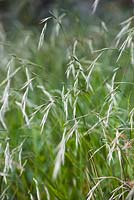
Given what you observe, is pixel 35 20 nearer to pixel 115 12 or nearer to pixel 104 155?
pixel 115 12

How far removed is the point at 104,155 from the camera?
1713 mm

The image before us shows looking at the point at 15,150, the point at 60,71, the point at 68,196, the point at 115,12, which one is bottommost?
the point at 68,196

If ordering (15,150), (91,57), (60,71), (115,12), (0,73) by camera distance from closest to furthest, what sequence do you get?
(15,150) → (0,73) → (91,57) → (60,71) → (115,12)

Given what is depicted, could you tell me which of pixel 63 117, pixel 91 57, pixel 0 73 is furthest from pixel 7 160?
pixel 91 57

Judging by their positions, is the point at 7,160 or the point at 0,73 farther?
the point at 0,73

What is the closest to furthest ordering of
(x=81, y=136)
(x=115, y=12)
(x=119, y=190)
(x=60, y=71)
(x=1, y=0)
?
(x=119, y=190) < (x=81, y=136) < (x=60, y=71) < (x=115, y=12) < (x=1, y=0)

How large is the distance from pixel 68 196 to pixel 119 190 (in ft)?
0.77

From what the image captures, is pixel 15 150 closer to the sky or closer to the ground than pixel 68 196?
closer to the sky

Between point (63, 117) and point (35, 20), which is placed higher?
point (35, 20)

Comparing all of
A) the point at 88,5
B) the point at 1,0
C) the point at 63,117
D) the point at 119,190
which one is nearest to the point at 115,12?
the point at 88,5

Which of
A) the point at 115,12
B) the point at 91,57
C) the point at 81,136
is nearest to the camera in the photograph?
the point at 81,136

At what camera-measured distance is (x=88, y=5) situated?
376 centimetres

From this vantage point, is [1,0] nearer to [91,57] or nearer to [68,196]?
[91,57]

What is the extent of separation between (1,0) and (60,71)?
1.21 metres
